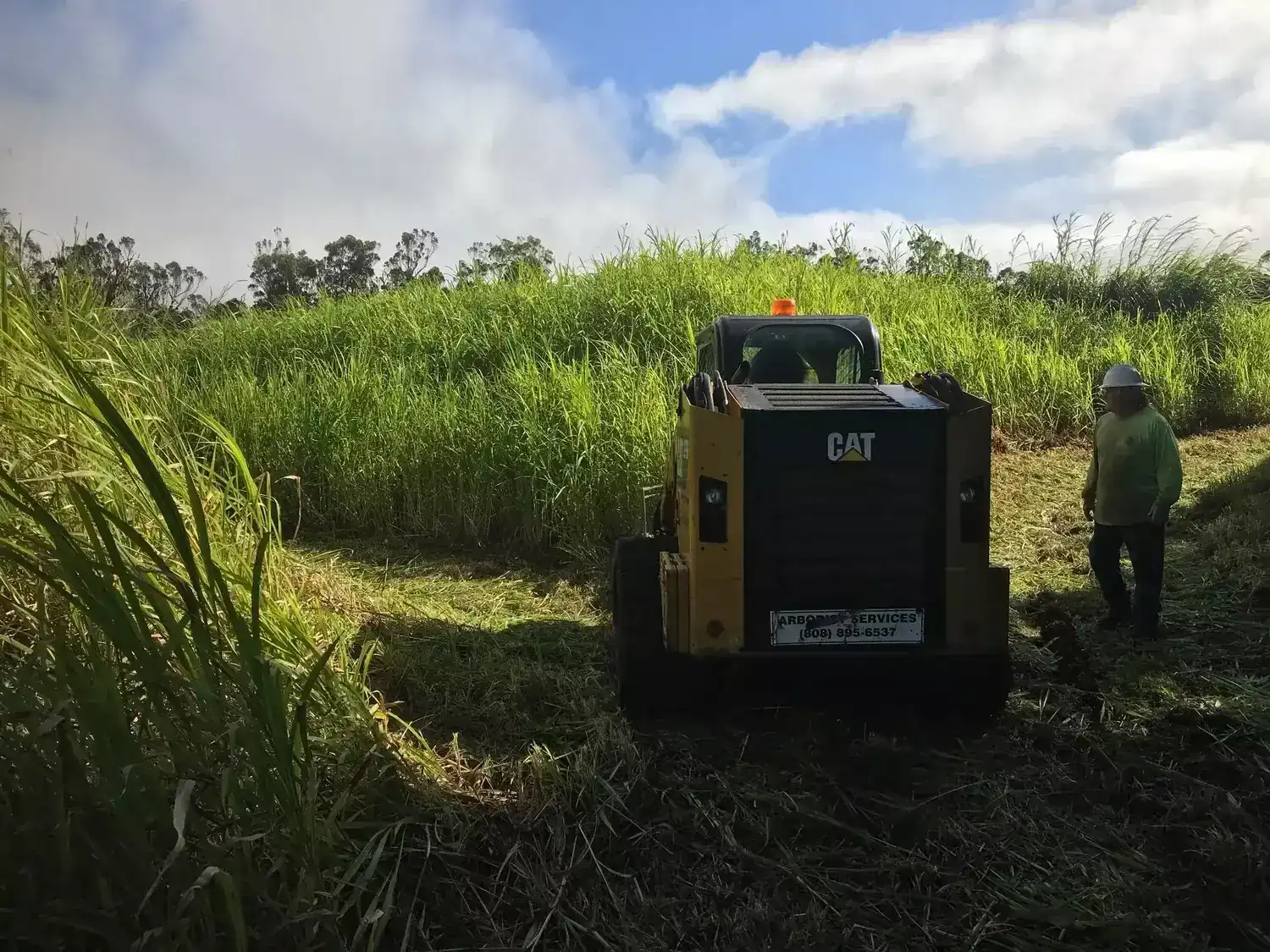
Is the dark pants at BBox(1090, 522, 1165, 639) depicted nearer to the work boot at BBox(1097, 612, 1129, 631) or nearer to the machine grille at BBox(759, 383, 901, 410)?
the work boot at BBox(1097, 612, 1129, 631)

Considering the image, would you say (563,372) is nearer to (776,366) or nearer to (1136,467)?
(776,366)

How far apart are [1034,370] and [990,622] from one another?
313 inches

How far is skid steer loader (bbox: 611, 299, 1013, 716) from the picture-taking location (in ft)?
11.3

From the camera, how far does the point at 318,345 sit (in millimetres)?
12125

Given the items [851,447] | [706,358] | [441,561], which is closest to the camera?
[851,447]

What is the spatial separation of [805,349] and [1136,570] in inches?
79.7

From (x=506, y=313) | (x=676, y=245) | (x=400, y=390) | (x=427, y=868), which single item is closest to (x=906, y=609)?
(x=427, y=868)

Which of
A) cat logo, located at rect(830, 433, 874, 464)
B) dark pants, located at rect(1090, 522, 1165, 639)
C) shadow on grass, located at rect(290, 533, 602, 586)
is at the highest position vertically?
cat logo, located at rect(830, 433, 874, 464)

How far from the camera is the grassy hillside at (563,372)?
23.5ft

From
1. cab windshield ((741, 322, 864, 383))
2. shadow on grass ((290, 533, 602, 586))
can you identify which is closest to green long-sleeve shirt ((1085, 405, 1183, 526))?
cab windshield ((741, 322, 864, 383))

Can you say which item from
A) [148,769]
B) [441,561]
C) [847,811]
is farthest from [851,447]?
[441,561]

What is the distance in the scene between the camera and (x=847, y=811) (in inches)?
122

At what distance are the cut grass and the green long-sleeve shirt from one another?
0.68 metres

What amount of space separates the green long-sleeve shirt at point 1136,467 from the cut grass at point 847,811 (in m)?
0.68
